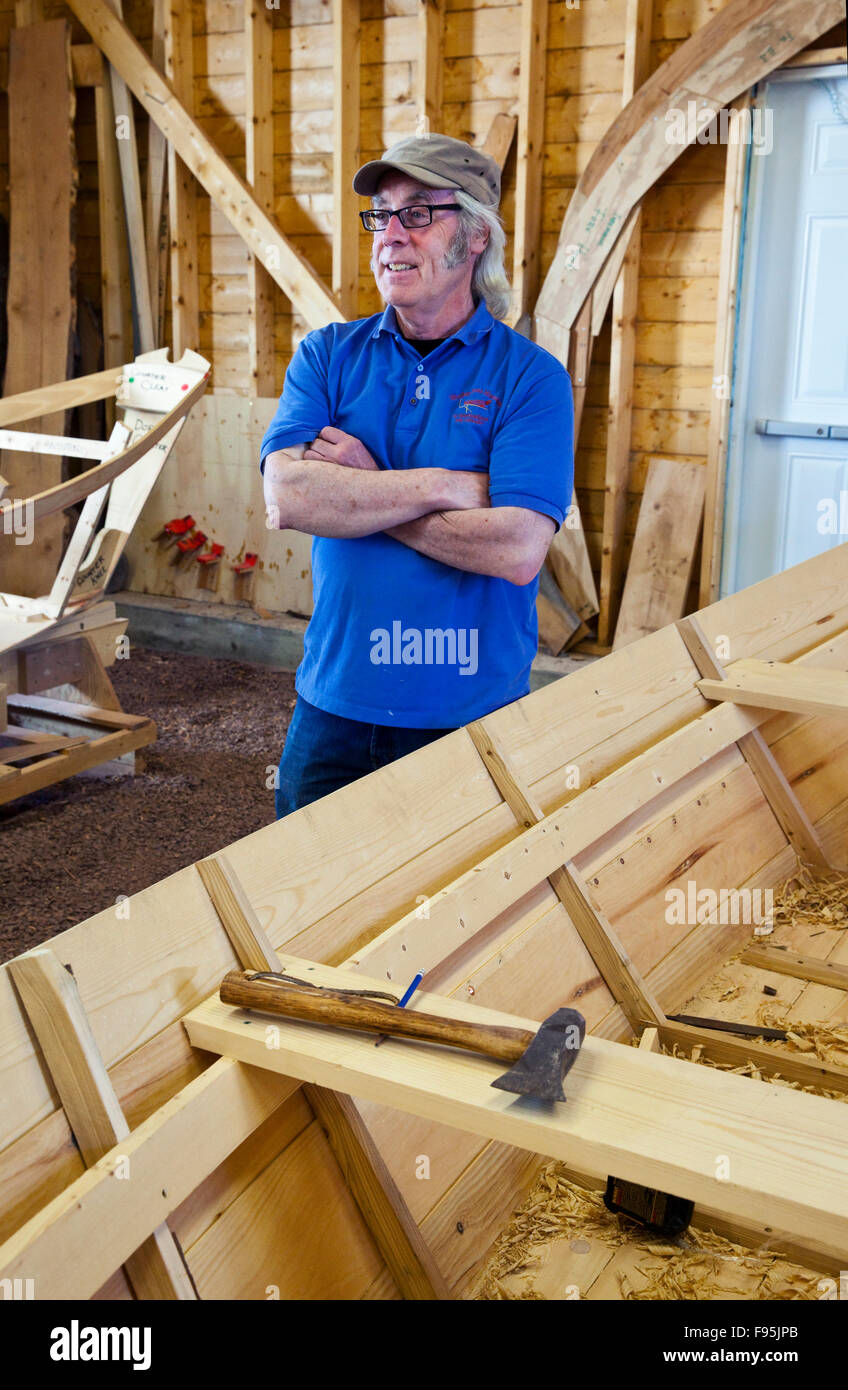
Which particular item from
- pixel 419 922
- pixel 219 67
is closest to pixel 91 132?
pixel 219 67

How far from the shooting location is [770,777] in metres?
3.14

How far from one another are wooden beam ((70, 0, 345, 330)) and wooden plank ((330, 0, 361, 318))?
0.13 m

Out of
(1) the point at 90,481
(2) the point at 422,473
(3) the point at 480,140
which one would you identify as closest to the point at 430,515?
(2) the point at 422,473

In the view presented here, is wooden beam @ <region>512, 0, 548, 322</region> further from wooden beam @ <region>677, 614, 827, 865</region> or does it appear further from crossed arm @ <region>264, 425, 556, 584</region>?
crossed arm @ <region>264, 425, 556, 584</region>

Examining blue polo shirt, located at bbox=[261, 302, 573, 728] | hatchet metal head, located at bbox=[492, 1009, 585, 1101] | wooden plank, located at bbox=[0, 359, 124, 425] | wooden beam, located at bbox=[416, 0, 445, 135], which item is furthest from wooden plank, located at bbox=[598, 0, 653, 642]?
hatchet metal head, located at bbox=[492, 1009, 585, 1101]

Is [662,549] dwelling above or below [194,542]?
above

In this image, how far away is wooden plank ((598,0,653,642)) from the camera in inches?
204

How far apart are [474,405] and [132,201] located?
17.9ft

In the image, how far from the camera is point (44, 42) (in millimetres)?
6766

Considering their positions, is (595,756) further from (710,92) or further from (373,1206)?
(710,92)

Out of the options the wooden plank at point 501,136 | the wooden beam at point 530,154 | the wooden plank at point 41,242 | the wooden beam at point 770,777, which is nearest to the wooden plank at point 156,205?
the wooden plank at point 41,242

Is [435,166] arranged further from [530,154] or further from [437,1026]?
[530,154]

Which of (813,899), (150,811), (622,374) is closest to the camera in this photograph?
(813,899)

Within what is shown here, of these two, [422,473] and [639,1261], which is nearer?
[639,1261]
